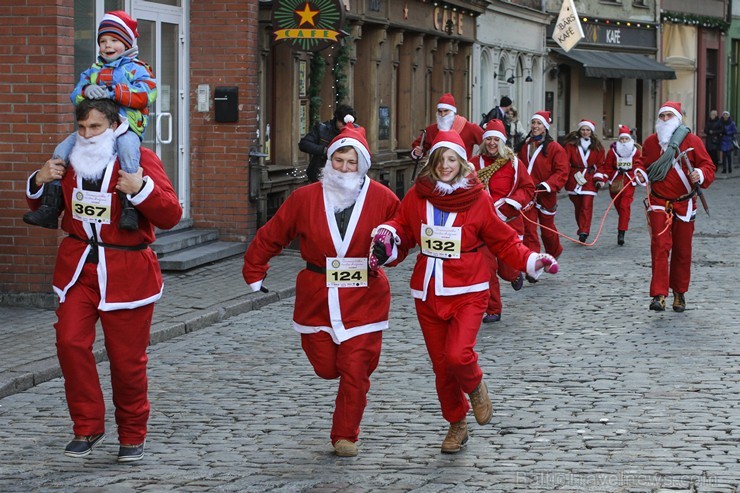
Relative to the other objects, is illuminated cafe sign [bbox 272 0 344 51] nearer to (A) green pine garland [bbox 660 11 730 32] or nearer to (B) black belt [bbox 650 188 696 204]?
(B) black belt [bbox 650 188 696 204]

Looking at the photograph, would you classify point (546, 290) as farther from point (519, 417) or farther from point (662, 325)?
point (519, 417)

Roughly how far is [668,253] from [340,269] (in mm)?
6227

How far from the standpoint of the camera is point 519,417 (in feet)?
29.0

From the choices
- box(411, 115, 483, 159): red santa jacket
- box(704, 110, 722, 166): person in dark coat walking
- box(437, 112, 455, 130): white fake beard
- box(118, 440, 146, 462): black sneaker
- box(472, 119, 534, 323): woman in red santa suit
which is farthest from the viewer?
box(704, 110, 722, 166): person in dark coat walking

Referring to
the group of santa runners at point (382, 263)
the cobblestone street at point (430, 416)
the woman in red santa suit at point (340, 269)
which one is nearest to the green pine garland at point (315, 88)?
the cobblestone street at point (430, 416)

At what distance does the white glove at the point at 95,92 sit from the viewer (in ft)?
25.6

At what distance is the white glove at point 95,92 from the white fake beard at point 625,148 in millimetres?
15504

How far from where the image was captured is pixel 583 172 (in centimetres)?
2153

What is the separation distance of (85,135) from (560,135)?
34765 mm

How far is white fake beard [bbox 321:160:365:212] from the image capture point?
8.10 meters

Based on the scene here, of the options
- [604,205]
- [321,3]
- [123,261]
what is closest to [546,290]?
[321,3]

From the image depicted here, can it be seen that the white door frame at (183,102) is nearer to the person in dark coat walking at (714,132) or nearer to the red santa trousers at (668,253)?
the red santa trousers at (668,253)

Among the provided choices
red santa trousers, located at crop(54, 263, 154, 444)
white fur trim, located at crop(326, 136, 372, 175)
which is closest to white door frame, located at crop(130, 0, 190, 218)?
white fur trim, located at crop(326, 136, 372, 175)

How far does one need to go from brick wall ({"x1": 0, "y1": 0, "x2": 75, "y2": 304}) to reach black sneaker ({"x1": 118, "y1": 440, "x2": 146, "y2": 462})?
5.89 metres
